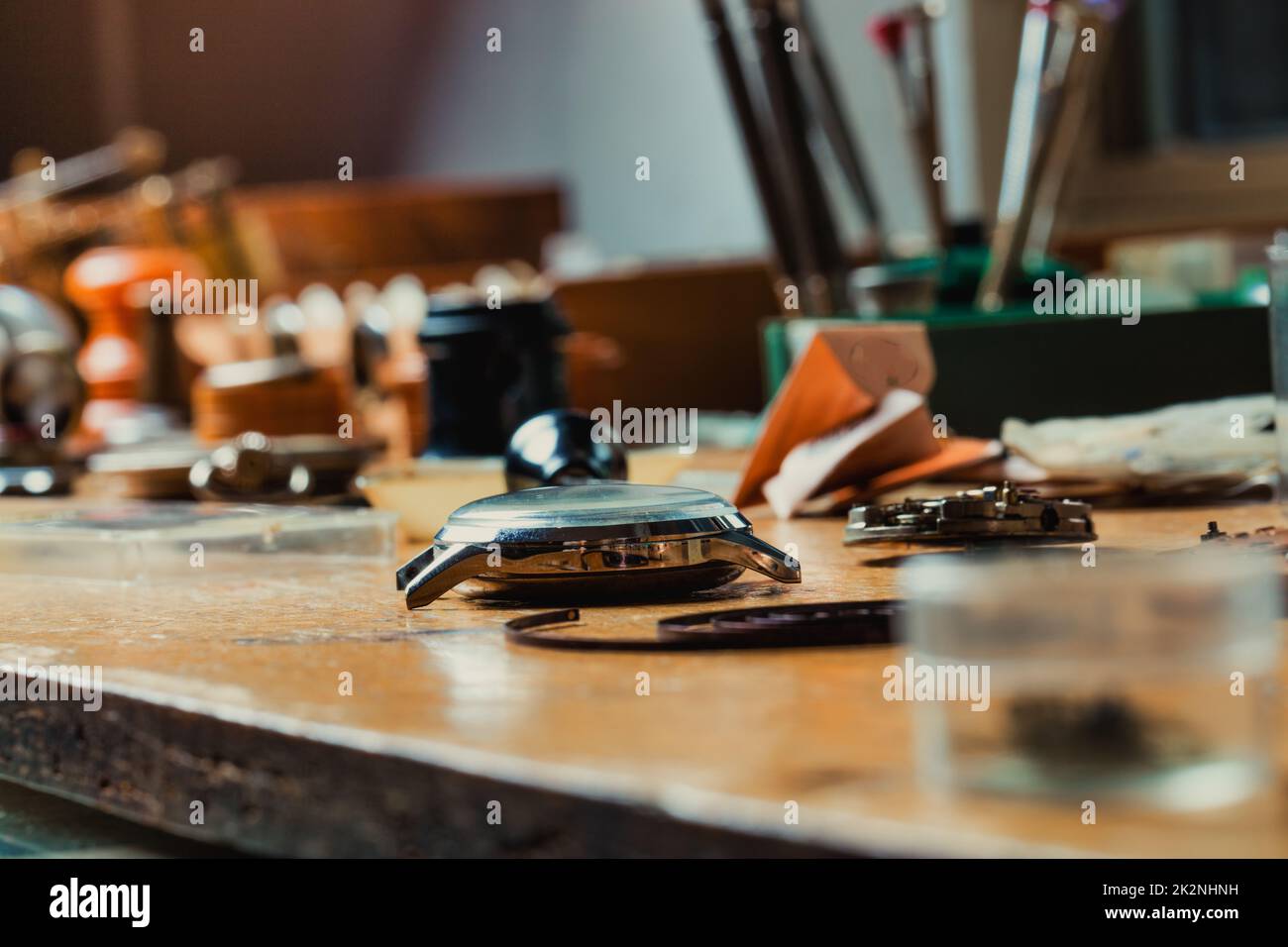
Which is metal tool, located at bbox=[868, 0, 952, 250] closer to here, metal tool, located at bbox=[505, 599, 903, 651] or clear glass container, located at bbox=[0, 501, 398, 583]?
clear glass container, located at bbox=[0, 501, 398, 583]

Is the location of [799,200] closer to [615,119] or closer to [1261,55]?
[1261,55]

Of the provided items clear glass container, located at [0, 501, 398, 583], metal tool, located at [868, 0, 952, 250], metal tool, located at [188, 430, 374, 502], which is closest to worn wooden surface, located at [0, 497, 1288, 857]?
clear glass container, located at [0, 501, 398, 583]

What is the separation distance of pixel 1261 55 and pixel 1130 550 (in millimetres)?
2391

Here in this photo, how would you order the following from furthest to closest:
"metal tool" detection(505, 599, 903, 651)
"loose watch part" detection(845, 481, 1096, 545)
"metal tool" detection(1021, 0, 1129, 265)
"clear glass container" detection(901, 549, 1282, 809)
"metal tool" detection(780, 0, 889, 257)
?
"metal tool" detection(780, 0, 889, 257), "metal tool" detection(1021, 0, 1129, 265), "loose watch part" detection(845, 481, 1096, 545), "metal tool" detection(505, 599, 903, 651), "clear glass container" detection(901, 549, 1282, 809)

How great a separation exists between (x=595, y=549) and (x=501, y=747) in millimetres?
185

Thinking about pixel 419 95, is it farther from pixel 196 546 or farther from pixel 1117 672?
pixel 1117 672

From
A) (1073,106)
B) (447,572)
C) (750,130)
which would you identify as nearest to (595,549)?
(447,572)

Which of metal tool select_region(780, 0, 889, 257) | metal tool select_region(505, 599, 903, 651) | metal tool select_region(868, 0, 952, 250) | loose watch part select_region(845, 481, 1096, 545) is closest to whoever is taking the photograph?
metal tool select_region(505, 599, 903, 651)

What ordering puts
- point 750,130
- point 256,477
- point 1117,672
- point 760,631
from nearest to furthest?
point 1117,672 → point 760,631 → point 256,477 → point 750,130

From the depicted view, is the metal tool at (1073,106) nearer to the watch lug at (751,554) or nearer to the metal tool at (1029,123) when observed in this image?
the metal tool at (1029,123)

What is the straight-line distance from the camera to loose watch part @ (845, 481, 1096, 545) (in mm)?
555

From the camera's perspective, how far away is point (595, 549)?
0.48 m

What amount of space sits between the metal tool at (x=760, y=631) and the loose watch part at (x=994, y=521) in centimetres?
14

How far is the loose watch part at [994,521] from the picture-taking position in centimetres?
55
